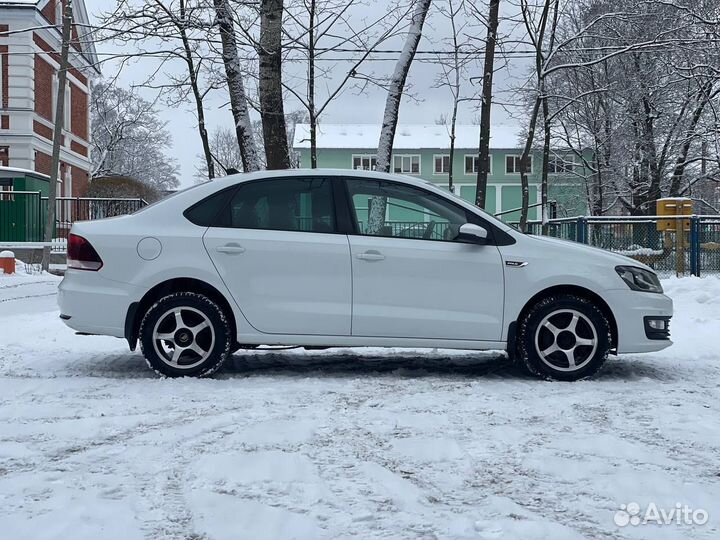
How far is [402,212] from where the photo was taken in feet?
22.6

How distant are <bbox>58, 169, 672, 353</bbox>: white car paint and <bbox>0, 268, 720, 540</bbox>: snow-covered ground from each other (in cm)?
41

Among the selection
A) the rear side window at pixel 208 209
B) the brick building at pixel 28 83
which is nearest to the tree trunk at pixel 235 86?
the rear side window at pixel 208 209

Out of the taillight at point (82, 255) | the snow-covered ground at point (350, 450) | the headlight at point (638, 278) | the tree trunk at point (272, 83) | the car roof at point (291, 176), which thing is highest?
the tree trunk at point (272, 83)

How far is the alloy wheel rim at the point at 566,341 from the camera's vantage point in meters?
6.61

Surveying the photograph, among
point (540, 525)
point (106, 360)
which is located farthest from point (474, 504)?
point (106, 360)

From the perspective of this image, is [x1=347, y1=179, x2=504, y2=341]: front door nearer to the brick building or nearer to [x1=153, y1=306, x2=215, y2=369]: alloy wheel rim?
[x1=153, y1=306, x2=215, y2=369]: alloy wheel rim

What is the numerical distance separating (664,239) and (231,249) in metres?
13.9

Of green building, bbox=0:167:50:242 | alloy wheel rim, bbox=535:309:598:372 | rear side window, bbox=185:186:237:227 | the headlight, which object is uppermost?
green building, bbox=0:167:50:242

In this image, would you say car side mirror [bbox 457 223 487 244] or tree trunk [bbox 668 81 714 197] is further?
tree trunk [bbox 668 81 714 197]

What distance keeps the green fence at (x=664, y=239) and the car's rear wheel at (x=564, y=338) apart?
464 inches

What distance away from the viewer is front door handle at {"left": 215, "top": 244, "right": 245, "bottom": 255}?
6.61 m

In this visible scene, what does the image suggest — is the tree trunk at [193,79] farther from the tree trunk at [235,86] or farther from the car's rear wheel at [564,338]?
the car's rear wheel at [564,338]

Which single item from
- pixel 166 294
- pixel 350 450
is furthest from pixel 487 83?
pixel 350 450

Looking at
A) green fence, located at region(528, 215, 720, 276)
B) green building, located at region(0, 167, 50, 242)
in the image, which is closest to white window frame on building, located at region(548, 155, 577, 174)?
green fence, located at region(528, 215, 720, 276)
